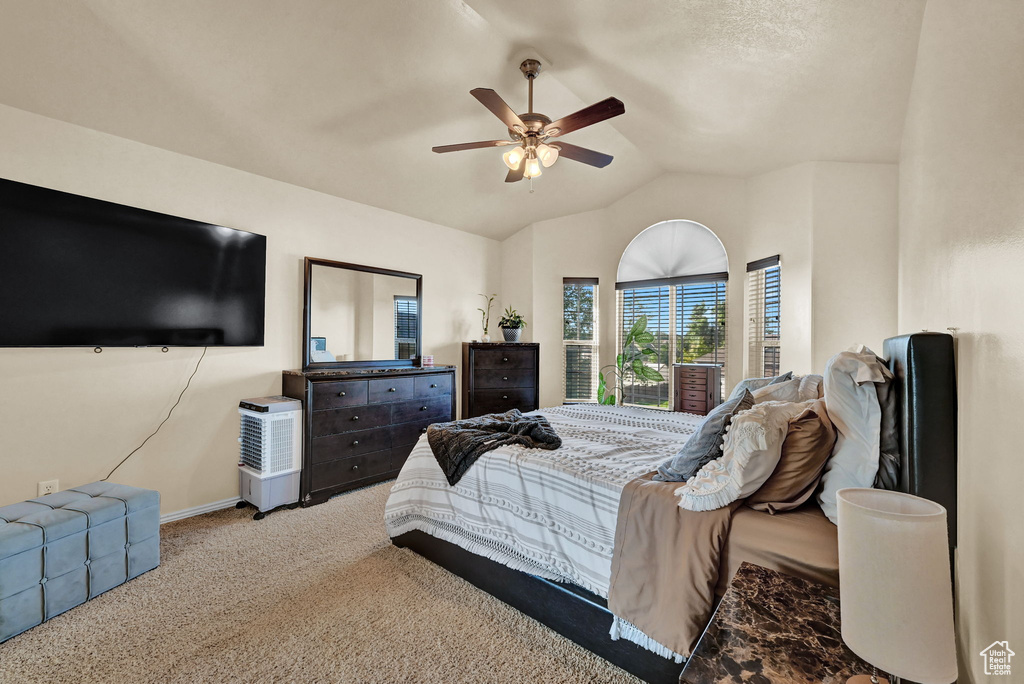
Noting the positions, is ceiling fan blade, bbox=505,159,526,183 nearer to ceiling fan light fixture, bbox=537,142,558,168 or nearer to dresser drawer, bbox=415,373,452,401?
ceiling fan light fixture, bbox=537,142,558,168

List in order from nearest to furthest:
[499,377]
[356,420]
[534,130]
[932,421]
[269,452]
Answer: [932,421] < [534,130] < [269,452] < [356,420] < [499,377]

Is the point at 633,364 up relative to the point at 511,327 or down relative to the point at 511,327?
down

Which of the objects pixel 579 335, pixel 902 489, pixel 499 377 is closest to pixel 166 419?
pixel 499 377

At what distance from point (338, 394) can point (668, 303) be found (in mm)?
3634

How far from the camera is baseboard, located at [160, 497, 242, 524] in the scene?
3.06 metres

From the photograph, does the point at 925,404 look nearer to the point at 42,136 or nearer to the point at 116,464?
the point at 116,464

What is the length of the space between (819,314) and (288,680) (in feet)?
13.3

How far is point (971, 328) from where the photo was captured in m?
1.09

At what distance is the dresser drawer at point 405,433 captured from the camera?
392 cm

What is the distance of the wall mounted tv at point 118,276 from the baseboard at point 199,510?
1.21 meters

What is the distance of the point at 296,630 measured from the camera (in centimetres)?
191

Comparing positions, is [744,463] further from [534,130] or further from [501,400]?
[501,400]

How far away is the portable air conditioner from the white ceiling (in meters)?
1.89

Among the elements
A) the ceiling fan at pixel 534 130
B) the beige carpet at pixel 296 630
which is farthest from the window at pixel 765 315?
the beige carpet at pixel 296 630
